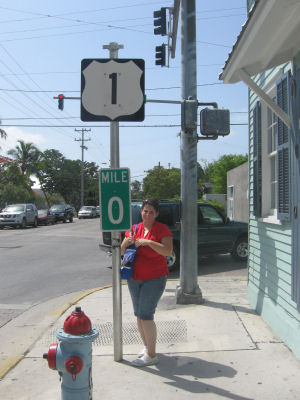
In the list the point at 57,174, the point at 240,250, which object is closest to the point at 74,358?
the point at 240,250

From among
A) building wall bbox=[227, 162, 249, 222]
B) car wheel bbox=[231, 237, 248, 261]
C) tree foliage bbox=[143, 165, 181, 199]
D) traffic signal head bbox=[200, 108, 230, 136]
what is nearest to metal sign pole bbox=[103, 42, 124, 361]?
traffic signal head bbox=[200, 108, 230, 136]

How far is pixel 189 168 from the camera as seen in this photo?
670 centimetres

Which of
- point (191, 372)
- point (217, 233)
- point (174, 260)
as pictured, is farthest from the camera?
point (217, 233)

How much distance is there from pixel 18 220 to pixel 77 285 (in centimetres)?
2034

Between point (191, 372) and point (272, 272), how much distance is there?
1968mm

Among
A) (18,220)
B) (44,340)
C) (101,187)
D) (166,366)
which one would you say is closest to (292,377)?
(166,366)

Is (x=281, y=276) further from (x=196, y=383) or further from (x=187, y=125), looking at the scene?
(x=187, y=125)

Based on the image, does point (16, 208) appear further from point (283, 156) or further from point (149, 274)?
point (149, 274)

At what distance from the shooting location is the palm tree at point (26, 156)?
47906 millimetres

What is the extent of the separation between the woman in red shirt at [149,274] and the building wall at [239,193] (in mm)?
16677

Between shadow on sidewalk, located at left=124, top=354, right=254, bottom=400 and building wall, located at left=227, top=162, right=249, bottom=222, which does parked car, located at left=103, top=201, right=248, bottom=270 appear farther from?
building wall, located at left=227, top=162, right=249, bottom=222

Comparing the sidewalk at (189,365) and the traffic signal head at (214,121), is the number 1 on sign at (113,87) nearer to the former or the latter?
the traffic signal head at (214,121)

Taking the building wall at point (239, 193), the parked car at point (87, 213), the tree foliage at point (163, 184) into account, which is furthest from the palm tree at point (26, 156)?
the building wall at point (239, 193)

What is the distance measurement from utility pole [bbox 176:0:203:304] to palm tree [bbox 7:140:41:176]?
43126mm
